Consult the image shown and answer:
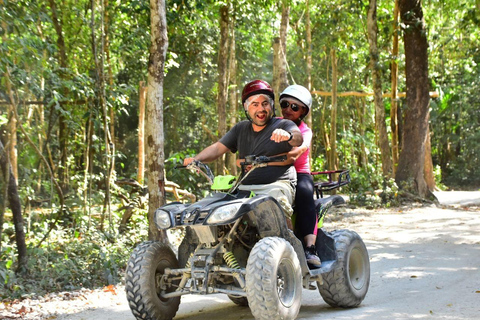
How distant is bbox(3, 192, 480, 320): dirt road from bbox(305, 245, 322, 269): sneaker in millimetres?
469

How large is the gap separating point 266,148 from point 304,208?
708 millimetres

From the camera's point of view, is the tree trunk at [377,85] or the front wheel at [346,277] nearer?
the front wheel at [346,277]

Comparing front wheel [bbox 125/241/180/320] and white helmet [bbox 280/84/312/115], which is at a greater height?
white helmet [bbox 280/84/312/115]

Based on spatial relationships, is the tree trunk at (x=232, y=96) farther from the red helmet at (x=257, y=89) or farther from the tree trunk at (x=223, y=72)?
the red helmet at (x=257, y=89)

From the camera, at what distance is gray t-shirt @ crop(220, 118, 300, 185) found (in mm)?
5762

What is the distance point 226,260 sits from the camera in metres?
5.37

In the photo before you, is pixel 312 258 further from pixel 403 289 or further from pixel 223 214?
pixel 403 289

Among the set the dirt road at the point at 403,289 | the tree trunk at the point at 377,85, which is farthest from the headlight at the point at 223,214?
the tree trunk at the point at 377,85

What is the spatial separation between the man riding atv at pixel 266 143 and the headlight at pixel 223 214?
1.98ft

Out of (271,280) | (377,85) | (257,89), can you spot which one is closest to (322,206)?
(257,89)

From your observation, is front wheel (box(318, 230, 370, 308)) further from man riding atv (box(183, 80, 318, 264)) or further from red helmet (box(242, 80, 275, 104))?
red helmet (box(242, 80, 275, 104))

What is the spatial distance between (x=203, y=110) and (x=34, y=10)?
48.9 feet

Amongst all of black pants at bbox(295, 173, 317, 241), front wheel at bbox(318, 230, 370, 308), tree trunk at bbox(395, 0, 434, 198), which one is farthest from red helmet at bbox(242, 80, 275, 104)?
tree trunk at bbox(395, 0, 434, 198)

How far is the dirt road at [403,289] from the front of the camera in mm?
6082
